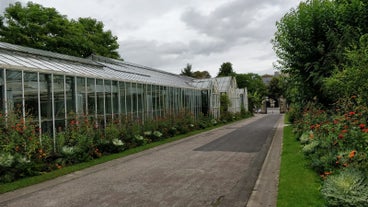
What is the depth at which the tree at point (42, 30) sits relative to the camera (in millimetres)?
23391

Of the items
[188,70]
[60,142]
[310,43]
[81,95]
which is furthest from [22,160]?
[188,70]

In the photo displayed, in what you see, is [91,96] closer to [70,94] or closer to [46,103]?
[70,94]

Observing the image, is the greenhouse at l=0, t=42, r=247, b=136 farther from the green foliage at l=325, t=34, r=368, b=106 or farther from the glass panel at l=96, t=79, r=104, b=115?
the green foliage at l=325, t=34, r=368, b=106

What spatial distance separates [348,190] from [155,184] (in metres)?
4.27

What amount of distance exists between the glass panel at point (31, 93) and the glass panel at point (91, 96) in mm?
2898

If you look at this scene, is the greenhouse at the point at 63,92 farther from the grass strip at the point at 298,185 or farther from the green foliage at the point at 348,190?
the green foliage at the point at 348,190

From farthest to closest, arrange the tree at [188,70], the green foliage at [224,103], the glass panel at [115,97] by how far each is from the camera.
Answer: the tree at [188,70], the green foliage at [224,103], the glass panel at [115,97]

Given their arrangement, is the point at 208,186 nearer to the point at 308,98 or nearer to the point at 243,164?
the point at 243,164

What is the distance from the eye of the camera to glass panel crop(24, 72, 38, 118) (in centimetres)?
952

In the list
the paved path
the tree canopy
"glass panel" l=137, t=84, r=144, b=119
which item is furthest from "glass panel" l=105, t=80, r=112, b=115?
the tree canopy

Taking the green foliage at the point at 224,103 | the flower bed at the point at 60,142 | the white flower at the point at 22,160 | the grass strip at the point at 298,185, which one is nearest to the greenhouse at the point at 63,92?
the flower bed at the point at 60,142

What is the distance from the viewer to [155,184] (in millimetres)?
6871

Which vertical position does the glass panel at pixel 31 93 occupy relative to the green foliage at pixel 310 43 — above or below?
below

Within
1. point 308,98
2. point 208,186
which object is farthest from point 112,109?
point 308,98
